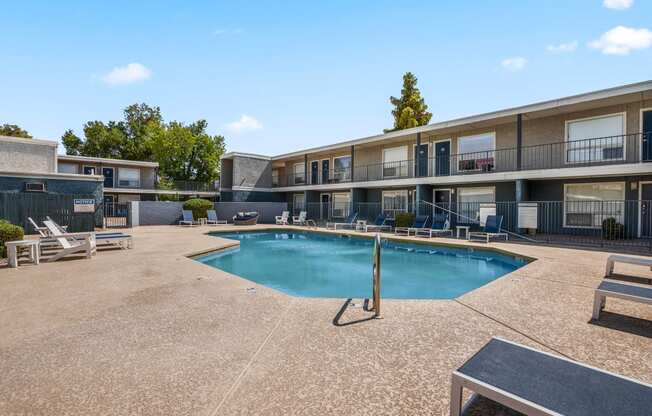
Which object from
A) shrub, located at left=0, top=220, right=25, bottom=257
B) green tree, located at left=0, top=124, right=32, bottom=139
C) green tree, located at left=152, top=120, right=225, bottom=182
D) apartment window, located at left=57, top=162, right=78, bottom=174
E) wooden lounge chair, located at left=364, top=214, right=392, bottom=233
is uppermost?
green tree, located at left=0, top=124, right=32, bottom=139

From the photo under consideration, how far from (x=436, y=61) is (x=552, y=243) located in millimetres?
8017

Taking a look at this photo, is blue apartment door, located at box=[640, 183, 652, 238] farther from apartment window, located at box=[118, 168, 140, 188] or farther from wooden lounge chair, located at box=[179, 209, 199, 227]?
apartment window, located at box=[118, 168, 140, 188]

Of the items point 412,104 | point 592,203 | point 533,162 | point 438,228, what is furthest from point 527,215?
point 412,104

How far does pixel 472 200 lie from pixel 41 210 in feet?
67.1

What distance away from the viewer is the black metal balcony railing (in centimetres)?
1237

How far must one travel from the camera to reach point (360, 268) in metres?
9.60

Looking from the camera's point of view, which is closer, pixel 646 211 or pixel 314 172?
pixel 646 211

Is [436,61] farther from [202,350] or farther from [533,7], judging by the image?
[202,350]

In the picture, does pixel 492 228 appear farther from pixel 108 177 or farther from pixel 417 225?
pixel 108 177

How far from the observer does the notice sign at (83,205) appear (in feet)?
45.5

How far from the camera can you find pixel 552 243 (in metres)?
11.3

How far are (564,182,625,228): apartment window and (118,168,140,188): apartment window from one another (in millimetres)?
33113

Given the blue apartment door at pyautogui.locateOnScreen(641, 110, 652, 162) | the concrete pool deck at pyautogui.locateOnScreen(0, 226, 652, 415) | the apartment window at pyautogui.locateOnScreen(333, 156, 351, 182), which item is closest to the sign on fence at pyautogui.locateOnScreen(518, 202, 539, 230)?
the blue apartment door at pyautogui.locateOnScreen(641, 110, 652, 162)

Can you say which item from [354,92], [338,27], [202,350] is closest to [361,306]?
[202,350]
